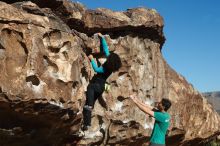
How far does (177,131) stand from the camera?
1848 cm

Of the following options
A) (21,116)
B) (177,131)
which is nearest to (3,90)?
(21,116)

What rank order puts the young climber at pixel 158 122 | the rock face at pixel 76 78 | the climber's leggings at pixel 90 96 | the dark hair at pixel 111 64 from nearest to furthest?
the young climber at pixel 158 122, the rock face at pixel 76 78, the dark hair at pixel 111 64, the climber's leggings at pixel 90 96

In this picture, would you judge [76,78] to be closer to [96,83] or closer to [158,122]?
[96,83]

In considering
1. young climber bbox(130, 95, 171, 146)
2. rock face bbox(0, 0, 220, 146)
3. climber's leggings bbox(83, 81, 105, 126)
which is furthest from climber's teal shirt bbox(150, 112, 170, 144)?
climber's leggings bbox(83, 81, 105, 126)

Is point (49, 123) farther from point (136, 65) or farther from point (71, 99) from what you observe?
point (136, 65)

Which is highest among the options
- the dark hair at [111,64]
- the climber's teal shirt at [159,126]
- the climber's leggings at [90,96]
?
the dark hair at [111,64]

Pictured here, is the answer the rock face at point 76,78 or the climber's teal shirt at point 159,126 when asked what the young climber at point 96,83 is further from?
the climber's teal shirt at point 159,126

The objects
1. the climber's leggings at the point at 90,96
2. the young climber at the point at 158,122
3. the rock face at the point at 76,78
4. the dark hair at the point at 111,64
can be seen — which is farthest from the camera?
the climber's leggings at the point at 90,96

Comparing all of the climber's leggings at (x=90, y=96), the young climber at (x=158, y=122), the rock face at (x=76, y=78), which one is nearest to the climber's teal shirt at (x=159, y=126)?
the young climber at (x=158, y=122)

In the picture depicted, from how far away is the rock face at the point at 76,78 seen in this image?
10.4 metres

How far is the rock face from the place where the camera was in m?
10.4

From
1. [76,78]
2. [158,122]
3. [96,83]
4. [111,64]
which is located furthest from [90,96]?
[158,122]

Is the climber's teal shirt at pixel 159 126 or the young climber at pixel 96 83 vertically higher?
the young climber at pixel 96 83

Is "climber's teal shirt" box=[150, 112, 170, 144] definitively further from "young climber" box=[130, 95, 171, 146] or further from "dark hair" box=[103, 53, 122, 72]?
"dark hair" box=[103, 53, 122, 72]
